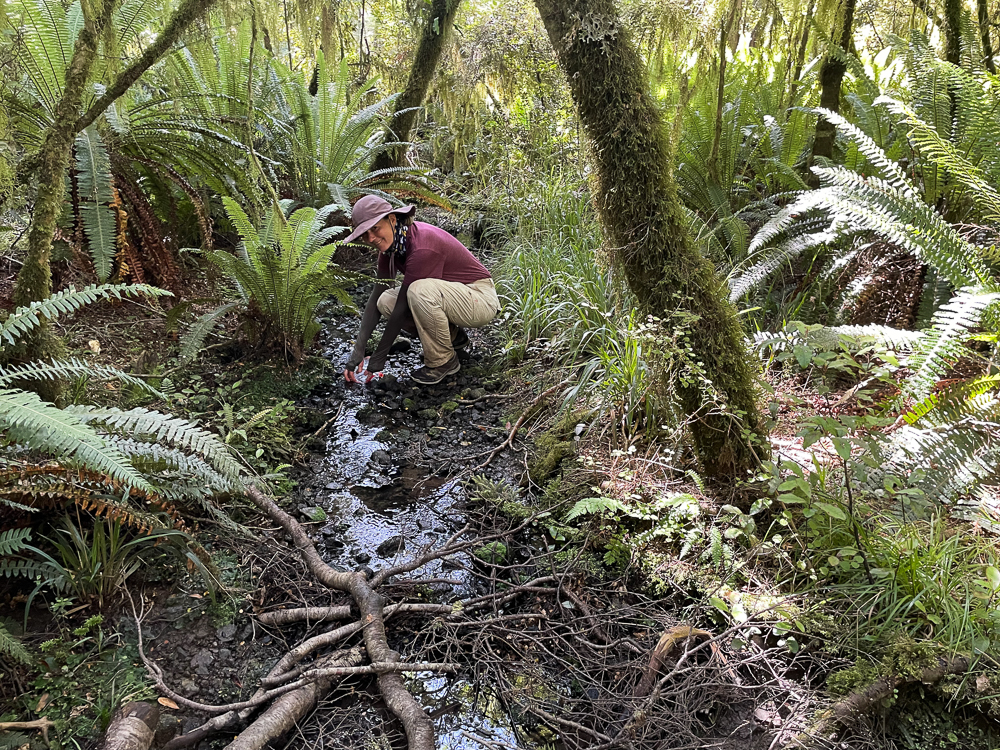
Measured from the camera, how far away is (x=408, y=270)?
3.50 meters

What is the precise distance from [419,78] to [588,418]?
4033mm

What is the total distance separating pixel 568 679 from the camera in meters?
1.76

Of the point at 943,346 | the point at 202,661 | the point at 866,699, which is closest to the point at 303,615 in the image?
the point at 202,661

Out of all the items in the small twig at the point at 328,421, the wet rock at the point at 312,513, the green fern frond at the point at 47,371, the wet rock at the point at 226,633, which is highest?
the green fern frond at the point at 47,371

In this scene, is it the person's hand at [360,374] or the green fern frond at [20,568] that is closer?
the green fern frond at [20,568]

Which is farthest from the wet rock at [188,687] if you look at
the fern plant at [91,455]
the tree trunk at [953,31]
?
the tree trunk at [953,31]

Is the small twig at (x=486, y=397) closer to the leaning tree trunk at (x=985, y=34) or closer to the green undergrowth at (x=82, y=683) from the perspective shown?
the green undergrowth at (x=82, y=683)

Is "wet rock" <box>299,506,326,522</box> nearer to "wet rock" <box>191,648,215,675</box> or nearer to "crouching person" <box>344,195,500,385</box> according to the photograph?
"wet rock" <box>191,648,215,675</box>

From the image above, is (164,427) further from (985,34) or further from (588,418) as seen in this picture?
(985,34)

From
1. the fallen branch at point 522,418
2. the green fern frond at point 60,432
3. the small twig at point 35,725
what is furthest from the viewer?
the fallen branch at point 522,418

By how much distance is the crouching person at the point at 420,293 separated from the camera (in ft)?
11.2

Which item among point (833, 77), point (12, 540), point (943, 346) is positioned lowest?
point (12, 540)

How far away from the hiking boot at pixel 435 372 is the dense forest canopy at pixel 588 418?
0.33ft

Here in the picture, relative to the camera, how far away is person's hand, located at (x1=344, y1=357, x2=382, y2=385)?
3.45 m
